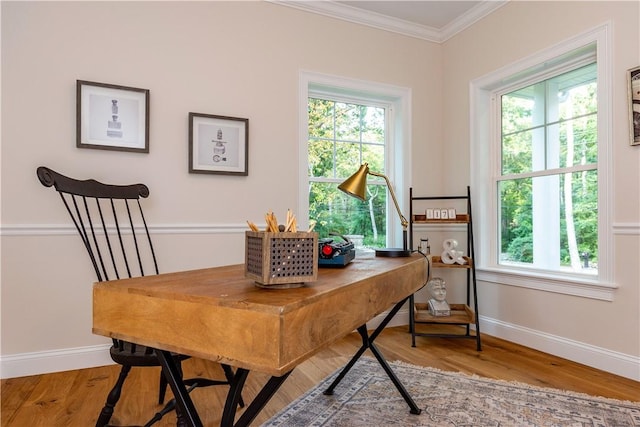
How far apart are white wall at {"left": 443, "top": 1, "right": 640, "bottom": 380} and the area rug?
57 centimetres

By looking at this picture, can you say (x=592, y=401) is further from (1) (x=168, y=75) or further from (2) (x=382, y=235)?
(1) (x=168, y=75)

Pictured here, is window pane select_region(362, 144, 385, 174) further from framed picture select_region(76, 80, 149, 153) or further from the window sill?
framed picture select_region(76, 80, 149, 153)

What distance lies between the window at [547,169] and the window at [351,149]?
0.67m

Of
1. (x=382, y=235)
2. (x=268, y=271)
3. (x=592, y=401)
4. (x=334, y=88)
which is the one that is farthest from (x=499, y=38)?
(x=268, y=271)

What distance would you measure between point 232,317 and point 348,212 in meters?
2.71

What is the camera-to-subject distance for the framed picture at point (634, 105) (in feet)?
7.09

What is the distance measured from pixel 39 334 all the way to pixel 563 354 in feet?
11.0

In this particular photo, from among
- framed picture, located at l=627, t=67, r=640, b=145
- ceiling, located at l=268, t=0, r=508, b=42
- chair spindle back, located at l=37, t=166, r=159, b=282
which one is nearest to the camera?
framed picture, located at l=627, t=67, r=640, b=145

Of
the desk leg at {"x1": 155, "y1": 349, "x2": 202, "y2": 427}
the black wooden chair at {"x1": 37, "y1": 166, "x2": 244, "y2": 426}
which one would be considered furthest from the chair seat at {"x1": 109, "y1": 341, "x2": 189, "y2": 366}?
the desk leg at {"x1": 155, "y1": 349, "x2": 202, "y2": 427}

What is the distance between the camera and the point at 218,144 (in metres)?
2.75

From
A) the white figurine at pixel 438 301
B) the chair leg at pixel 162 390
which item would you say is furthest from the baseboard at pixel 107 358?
the chair leg at pixel 162 390

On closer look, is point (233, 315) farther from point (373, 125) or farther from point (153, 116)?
point (373, 125)

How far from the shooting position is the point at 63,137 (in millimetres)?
2346

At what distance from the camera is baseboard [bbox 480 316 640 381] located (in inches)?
86.8
